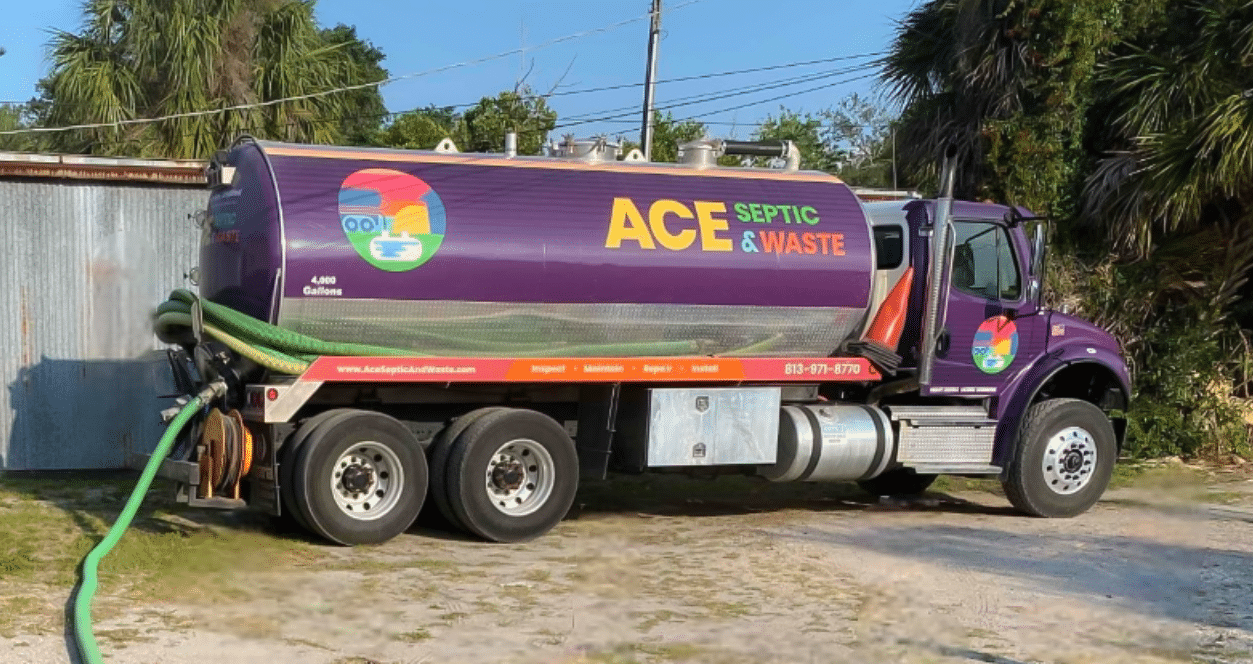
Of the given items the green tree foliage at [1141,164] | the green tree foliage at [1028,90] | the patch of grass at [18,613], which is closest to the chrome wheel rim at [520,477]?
the patch of grass at [18,613]

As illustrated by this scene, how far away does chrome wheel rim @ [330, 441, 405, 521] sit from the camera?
11398 millimetres

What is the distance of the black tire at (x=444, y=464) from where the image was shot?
11844mm

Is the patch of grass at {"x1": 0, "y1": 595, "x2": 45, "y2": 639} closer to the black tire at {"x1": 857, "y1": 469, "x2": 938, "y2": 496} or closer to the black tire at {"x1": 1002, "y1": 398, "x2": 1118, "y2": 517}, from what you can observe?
the black tire at {"x1": 1002, "y1": 398, "x2": 1118, "y2": 517}

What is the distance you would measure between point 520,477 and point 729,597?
2620mm

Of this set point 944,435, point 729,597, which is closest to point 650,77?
point 944,435

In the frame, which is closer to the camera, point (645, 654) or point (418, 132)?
point (645, 654)

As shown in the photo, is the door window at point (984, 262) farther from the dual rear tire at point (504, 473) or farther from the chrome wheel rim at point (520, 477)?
the chrome wheel rim at point (520, 477)

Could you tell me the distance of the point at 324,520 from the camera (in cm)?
1122

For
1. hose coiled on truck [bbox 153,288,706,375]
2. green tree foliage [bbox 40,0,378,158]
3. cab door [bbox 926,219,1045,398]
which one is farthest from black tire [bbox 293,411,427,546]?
green tree foliage [bbox 40,0,378,158]

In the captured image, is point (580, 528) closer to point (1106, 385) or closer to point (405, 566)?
point (405, 566)

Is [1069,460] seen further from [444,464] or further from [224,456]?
[224,456]

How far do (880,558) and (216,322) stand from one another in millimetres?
5155

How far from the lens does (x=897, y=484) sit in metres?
15.7

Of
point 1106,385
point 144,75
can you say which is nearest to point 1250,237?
point 1106,385
